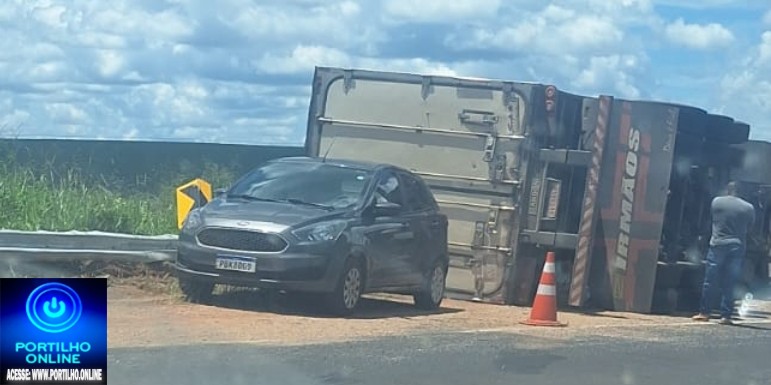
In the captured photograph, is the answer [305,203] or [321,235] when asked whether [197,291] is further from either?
[321,235]

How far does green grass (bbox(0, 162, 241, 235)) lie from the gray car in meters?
3.23

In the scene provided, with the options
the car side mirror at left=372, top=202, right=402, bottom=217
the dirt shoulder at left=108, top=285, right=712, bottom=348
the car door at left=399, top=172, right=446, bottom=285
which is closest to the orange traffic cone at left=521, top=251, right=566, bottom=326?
the dirt shoulder at left=108, top=285, right=712, bottom=348

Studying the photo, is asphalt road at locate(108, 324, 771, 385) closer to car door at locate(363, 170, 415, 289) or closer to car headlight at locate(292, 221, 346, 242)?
car headlight at locate(292, 221, 346, 242)

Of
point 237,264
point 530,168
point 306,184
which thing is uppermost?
point 530,168

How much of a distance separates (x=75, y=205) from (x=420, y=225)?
488 centimetres

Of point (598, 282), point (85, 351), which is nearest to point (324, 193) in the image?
point (598, 282)

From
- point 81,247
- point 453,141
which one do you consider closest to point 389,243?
point 453,141

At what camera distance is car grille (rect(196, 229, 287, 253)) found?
13648mm

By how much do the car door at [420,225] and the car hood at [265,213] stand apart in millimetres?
1495

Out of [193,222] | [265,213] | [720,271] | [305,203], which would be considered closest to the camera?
[265,213]

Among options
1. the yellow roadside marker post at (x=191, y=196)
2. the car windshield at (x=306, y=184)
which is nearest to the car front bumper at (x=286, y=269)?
the car windshield at (x=306, y=184)

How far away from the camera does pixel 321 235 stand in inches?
543

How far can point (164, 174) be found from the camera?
73.1 ft

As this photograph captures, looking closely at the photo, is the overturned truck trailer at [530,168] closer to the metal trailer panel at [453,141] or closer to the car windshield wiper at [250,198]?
the metal trailer panel at [453,141]
